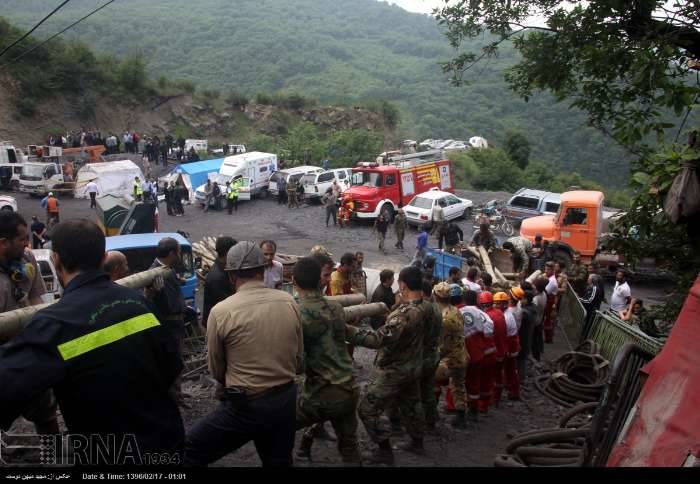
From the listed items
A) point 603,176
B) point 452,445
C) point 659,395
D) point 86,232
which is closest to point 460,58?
point 452,445

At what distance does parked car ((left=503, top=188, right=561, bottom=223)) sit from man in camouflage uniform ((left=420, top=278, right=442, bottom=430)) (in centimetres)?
1864

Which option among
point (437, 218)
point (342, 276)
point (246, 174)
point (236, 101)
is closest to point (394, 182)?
point (437, 218)

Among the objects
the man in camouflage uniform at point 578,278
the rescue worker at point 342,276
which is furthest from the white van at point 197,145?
the rescue worker at point 342,276

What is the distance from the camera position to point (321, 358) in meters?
4.81

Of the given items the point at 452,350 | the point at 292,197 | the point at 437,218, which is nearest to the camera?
the point at 452,350

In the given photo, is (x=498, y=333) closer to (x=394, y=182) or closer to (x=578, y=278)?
(x=578, y=278)

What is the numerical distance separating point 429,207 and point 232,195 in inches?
361

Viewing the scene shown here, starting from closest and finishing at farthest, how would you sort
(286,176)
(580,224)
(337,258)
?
(580,224), (337,258), (286,176)

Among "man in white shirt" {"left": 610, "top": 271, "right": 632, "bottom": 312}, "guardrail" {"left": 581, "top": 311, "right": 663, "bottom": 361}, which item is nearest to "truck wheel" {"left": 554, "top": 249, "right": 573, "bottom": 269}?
"man in white shirt" {"left": 610, "top": 271, "right": 632, "bottom": 312}

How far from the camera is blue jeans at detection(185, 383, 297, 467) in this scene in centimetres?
381

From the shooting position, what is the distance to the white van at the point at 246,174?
2906 cm

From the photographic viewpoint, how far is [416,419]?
616cm

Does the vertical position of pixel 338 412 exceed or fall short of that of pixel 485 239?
it exceeds it

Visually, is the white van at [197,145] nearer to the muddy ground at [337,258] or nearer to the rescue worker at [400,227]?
the muddy ground at [337,258]
